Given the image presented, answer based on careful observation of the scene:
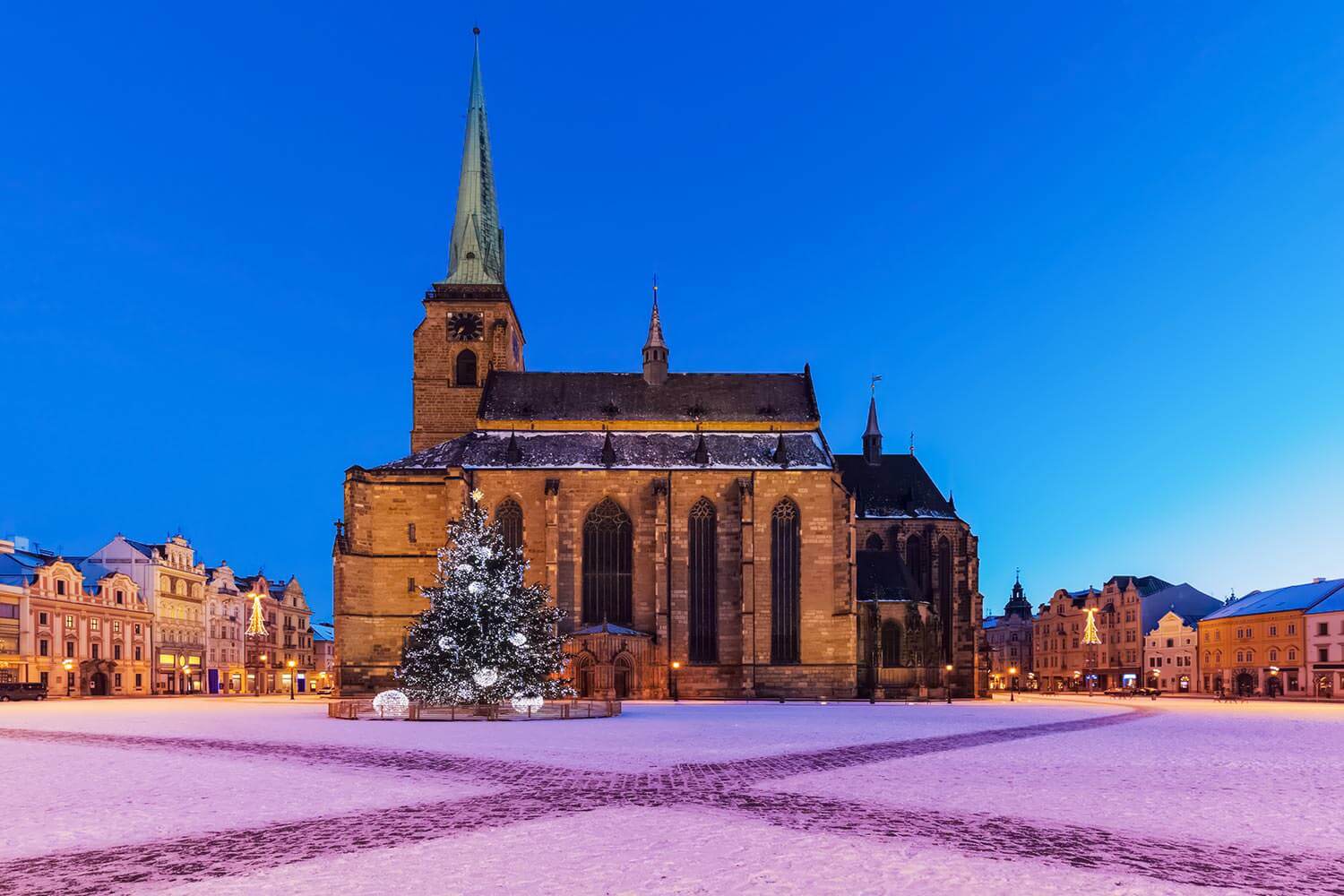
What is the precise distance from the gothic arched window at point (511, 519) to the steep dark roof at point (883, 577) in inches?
813

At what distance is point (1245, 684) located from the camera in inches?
3489

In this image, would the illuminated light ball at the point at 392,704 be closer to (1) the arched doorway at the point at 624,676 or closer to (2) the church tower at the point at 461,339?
(1) the arched doorway at the point at 624,676

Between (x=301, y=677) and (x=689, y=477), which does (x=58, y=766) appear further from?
(x=301, y=677)

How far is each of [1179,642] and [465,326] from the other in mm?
73081

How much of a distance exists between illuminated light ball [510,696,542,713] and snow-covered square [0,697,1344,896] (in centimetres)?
1003

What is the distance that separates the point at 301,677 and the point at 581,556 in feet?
199

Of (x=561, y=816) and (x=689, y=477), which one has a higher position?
(x=689, y=477)

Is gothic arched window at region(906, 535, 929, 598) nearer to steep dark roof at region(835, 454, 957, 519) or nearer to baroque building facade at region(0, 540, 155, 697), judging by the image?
steep dark roof at region(835, 454, 957, 519)

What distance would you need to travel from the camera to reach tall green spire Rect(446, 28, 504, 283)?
236 feet

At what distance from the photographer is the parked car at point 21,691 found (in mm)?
64125

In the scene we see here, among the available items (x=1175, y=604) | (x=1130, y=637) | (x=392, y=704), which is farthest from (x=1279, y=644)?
(x=392, y=704)

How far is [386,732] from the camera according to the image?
94.8ft

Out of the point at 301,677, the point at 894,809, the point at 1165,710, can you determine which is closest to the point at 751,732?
the point at 894,809

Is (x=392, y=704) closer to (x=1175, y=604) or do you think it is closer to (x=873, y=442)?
(x=873, y=442)
